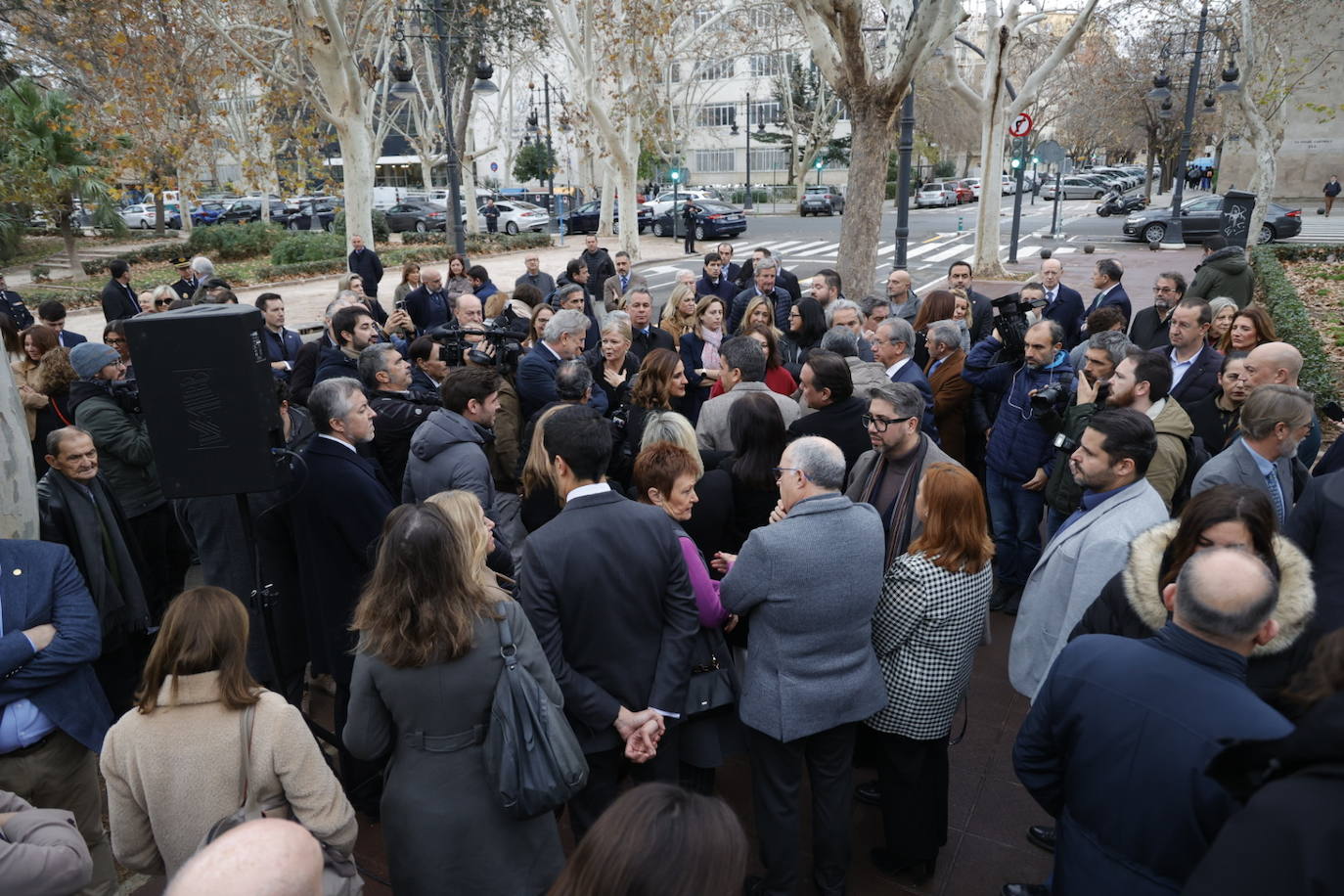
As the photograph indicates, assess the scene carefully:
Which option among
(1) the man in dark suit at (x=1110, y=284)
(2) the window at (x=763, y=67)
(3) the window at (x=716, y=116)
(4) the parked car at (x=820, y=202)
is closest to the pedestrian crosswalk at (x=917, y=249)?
(4) the parked car at (x=820, y=202)

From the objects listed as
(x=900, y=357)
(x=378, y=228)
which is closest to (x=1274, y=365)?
(x=900, y=357)

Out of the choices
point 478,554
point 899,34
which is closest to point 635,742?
point 478,554

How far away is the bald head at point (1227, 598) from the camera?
6.84 feet

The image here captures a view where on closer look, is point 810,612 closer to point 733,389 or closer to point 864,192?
point 733,389

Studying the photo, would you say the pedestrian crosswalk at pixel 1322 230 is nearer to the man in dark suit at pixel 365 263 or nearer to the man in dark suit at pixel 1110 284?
the man in dark suit at pixel 1110 284

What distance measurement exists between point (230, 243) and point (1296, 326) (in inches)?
1084

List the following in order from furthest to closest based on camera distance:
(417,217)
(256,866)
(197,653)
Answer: (417,217)
(197,653)
(256,866)

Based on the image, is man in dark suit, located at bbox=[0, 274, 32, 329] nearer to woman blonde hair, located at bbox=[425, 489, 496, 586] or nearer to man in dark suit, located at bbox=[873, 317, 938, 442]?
woman blonde hair, located at bbox=[425, 489, 496, 586]

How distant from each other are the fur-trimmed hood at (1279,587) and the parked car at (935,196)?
49.4 m

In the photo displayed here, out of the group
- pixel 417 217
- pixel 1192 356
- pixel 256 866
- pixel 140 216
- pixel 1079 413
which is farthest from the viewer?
pixel 140 216

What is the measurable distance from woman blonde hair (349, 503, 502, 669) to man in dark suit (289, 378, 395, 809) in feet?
4.18

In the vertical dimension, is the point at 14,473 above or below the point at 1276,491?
above

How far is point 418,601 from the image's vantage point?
2.51 meters

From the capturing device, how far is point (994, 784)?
3.99m
